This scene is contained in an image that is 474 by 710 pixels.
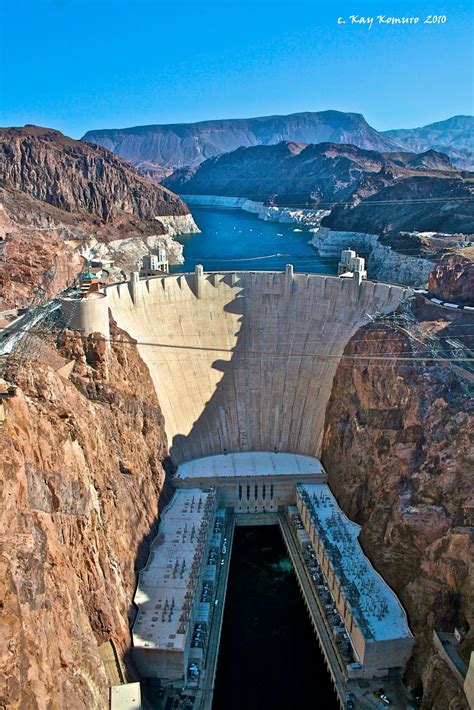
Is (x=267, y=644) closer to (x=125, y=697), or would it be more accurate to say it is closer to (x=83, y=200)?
(x=125, y=697)

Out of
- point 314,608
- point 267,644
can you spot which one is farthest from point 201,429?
point 267,644

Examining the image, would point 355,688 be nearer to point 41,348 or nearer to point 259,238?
point 41,348

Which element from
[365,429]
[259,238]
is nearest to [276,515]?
[365,429]

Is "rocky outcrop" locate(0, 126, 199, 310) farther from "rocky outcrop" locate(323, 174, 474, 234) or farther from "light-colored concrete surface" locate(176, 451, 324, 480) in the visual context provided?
"light-colored concrete surface" locate(176, 451, 324, 480)

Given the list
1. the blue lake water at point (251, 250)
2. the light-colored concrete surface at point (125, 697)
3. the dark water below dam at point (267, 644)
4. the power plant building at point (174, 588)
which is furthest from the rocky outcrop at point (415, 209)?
the light-colored concrete surface at point (125, 697)

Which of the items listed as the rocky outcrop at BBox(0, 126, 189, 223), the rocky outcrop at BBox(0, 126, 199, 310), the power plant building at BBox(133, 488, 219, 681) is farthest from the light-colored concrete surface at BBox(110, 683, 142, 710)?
the rocky outcrop at BBox(0, 126, 189, 223)

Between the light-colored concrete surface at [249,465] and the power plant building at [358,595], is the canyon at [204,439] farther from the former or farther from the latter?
the light-colored concrete surface at [249,465]

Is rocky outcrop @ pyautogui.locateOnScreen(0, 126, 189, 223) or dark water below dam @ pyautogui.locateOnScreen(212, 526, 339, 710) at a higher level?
rocky outcrop @ pyautogui.locateOnScreen(0, 126, 189, 223)

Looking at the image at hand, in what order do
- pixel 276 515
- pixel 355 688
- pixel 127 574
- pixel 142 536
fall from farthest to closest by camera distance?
pixel 276 515, pixel 142 536, pixel 127 574, pixel 355 688
